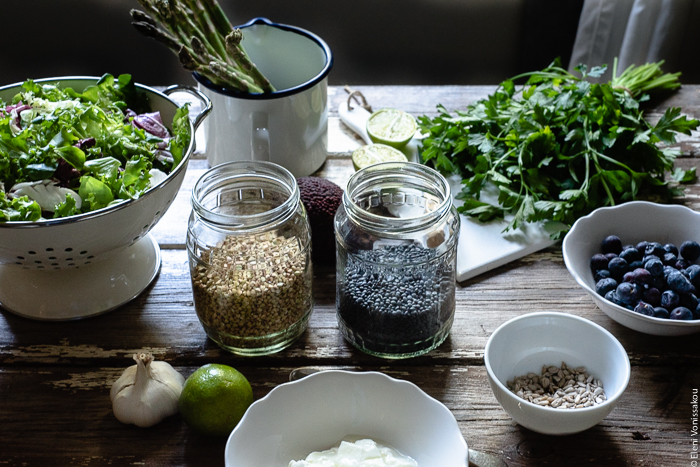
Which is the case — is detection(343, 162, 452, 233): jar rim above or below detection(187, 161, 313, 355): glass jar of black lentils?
above

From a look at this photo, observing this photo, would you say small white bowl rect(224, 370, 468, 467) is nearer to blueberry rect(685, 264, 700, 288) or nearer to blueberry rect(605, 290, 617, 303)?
blueberry rect(605, 290, 617, 303)

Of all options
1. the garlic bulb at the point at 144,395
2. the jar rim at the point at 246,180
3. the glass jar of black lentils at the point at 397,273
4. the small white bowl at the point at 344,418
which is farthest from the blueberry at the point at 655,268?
the garlic bulb at the point at 144,395

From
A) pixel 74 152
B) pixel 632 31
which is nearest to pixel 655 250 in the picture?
pixel 74 152

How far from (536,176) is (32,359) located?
90 centimetres

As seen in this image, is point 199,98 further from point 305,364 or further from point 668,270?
point 668,270

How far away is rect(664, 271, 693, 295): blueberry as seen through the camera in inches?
35.7

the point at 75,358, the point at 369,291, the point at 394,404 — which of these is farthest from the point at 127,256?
the point at 394,404

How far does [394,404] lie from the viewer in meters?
0.78

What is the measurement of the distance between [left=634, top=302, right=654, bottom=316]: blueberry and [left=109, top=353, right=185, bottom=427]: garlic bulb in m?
0.65

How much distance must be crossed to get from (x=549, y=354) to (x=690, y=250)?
0.33 metres

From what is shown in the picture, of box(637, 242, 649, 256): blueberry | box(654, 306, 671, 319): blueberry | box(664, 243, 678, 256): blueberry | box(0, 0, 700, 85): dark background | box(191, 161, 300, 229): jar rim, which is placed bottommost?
box(0, 0, 700, 85): dark background

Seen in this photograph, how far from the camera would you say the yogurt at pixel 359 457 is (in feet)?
2.41

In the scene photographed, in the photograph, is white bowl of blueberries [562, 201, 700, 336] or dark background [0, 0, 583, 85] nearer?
white bowl of blueberries [562, 201, 700, 336]

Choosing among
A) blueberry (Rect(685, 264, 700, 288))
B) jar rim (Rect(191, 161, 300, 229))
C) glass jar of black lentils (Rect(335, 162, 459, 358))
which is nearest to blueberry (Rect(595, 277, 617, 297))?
blueberry (Rect(685, 264, 700, 288))
